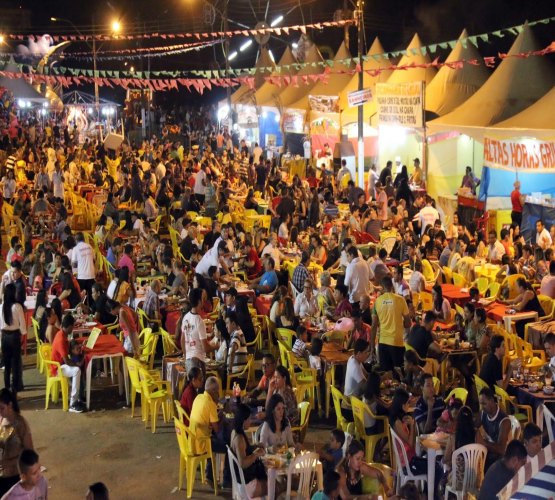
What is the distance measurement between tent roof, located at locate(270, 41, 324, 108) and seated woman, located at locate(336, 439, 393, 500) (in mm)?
24190

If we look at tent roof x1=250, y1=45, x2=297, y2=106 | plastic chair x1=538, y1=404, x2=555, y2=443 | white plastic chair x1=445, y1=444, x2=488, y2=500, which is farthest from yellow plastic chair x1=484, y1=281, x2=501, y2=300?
tent roof x1=250, y1=45, x2=297, y2=106

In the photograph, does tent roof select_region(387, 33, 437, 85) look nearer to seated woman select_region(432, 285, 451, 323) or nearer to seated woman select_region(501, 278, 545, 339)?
seated woman select_region(501, 278, 545, 339)

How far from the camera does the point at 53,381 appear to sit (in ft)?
38.0

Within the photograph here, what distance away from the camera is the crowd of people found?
8594mm

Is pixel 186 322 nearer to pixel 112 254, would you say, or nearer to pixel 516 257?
pixel 112 254

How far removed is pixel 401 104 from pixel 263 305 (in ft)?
35.3

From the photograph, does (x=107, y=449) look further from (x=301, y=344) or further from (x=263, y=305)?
(x=263, y=305)

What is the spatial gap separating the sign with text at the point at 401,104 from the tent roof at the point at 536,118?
302 cm

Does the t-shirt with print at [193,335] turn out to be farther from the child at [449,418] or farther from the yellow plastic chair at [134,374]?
the child at [449,418]

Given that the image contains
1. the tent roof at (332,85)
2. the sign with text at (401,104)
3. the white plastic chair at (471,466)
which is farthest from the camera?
the tent roof at (332,85)

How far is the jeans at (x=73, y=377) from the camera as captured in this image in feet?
37.3

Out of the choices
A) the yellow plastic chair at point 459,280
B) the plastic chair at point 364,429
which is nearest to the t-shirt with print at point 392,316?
the plastic chair at point 364,429

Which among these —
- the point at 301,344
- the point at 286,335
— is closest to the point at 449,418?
the point at 301,344

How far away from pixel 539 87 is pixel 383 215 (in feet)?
15.6
